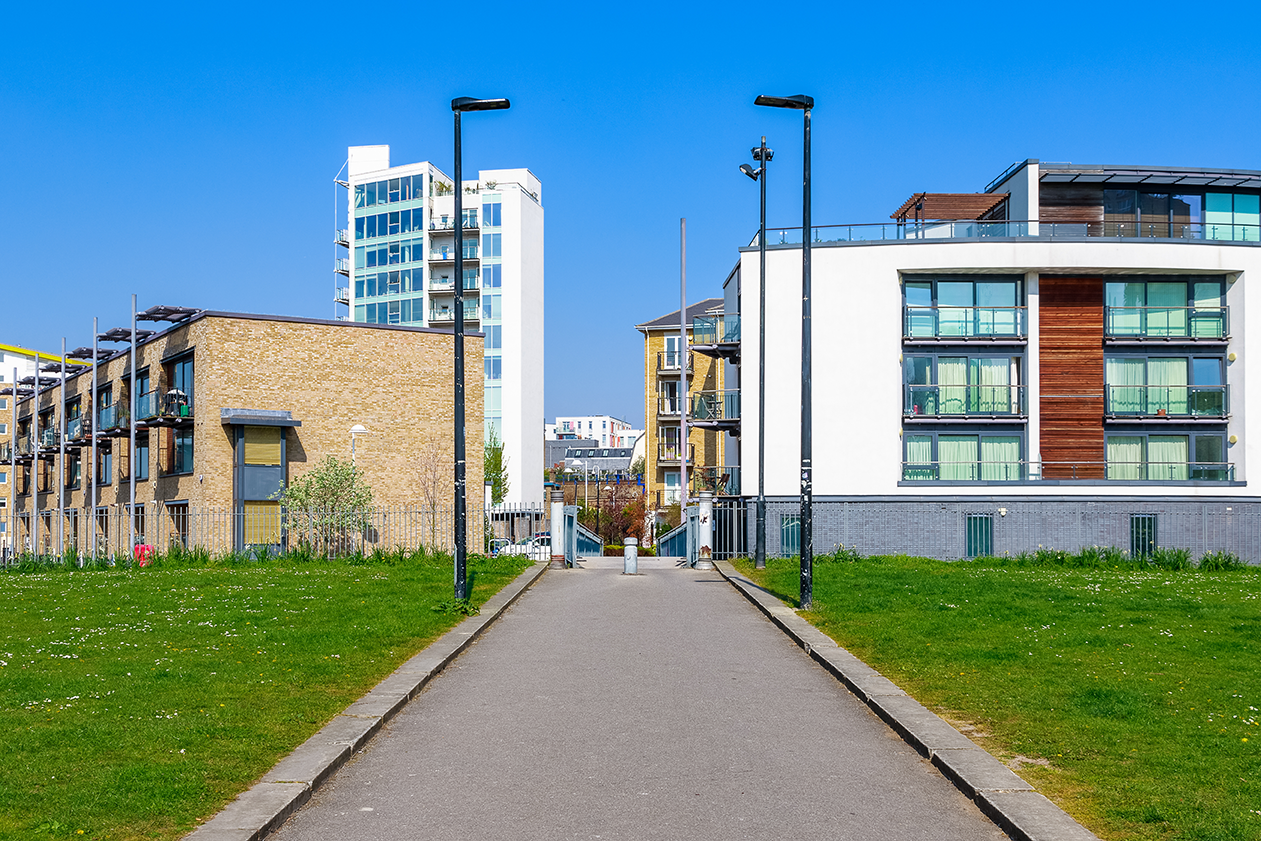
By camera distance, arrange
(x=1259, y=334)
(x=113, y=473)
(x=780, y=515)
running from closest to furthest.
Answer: (x=780, y=515) → (x=1259, y=334) → (x=113, y=473)

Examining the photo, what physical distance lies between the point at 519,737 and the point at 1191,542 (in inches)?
1216

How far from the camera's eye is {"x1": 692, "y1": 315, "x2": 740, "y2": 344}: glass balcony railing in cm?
3916

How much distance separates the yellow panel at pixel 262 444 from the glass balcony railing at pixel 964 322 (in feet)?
74.3

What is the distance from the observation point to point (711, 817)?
21.0ft

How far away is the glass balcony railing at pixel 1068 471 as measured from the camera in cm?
3466

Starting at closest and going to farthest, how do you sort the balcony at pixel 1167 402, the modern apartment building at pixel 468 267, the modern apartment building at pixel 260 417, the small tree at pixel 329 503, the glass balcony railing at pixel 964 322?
1. the glass balcony railing at pixel 964 322
2. the balcony at pixel 1167 402
3. the small tree at pixel 329 503
4. the modern apartment building at pixel 260 417
5. the modern apartment building at pixel 468 267

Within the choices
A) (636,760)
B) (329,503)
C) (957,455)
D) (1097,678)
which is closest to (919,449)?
(957,455)

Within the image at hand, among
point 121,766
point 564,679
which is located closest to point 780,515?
point 564,679

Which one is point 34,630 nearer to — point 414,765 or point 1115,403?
point 414,765

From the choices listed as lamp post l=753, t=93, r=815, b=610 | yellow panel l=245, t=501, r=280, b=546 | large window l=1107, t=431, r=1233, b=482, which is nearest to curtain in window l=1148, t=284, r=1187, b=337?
large window l=1107, t=431, r=1233, b=482

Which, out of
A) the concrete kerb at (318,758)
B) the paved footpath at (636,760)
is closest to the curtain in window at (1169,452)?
the paved footpath at (636,760)

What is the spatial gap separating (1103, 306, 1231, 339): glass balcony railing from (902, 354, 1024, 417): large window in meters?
3.40

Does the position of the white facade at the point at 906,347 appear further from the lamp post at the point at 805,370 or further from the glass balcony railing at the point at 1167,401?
the lamp post at the point at 805,370

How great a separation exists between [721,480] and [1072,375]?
12311mm
